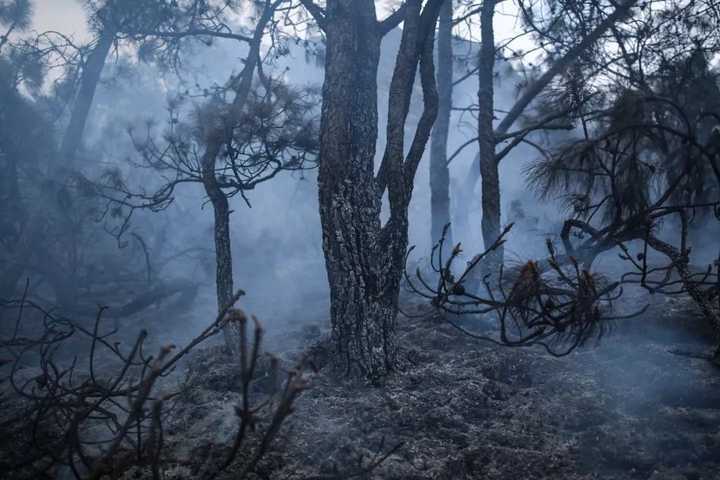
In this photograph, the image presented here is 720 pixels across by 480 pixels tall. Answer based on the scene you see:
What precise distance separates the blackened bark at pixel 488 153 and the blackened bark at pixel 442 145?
6.26 ft

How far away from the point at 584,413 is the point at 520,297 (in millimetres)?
1844

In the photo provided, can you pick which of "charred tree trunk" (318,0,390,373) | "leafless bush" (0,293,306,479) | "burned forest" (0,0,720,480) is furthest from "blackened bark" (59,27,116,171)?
"charred tree trunk" (318,0,390,373)

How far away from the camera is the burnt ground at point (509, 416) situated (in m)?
3.10

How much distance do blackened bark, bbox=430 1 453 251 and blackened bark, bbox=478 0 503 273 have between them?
1907 millimetres

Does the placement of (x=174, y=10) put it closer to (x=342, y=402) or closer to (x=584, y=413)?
(x=342, y=402)

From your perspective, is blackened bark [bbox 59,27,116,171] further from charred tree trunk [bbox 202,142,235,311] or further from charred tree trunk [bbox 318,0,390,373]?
charred tree trunk [bbox 318,0,390,373]

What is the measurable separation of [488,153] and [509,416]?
122 inches

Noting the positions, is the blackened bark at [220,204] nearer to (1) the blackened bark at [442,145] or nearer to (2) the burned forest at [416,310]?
(2) the burned forest at [416,310]

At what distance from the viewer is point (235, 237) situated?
15711 mm

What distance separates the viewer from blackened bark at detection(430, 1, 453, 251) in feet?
26.9

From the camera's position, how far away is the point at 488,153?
5758mm

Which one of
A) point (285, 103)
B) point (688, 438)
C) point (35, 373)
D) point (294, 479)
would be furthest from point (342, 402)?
point (35, 373)

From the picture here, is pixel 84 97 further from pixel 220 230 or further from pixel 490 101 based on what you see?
pixel 490 101

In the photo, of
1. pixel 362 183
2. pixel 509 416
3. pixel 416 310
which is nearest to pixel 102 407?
pixel 362 183
